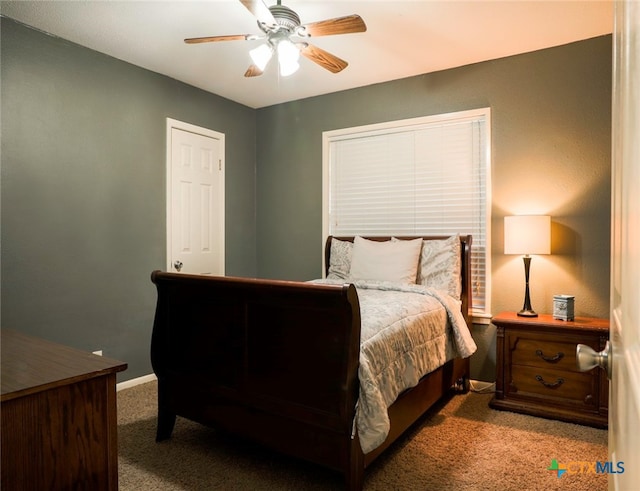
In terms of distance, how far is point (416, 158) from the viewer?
12.1 feet

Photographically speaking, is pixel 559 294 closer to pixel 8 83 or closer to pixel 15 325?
pixel 15 325

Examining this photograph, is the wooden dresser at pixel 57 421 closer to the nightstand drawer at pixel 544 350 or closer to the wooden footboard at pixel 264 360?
the wooden footboard at pixel 264 360

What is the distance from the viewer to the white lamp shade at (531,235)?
2834 millimetres

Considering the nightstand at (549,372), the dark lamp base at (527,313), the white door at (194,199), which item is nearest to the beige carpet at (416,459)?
the nightstand at (549,372)

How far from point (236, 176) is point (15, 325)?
234cm

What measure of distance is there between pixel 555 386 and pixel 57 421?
2823 mm

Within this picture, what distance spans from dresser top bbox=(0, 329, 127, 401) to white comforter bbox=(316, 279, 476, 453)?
99cm

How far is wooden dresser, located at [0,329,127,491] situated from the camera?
1.00m

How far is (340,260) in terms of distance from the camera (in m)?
3.69

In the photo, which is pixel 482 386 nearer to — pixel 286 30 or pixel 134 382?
pixel 134 382

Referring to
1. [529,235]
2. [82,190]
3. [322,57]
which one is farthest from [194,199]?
[529,235]

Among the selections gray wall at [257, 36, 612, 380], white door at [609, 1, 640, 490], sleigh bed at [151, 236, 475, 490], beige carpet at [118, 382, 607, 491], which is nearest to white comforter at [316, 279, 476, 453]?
sleigh bed at [151, 236, 475, 490]

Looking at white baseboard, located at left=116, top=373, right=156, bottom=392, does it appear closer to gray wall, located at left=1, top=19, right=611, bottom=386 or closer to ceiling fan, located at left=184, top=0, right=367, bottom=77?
gray wall, located at left=1, top=19, right=611, bottom=386

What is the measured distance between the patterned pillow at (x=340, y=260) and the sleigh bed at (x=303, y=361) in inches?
32.7
